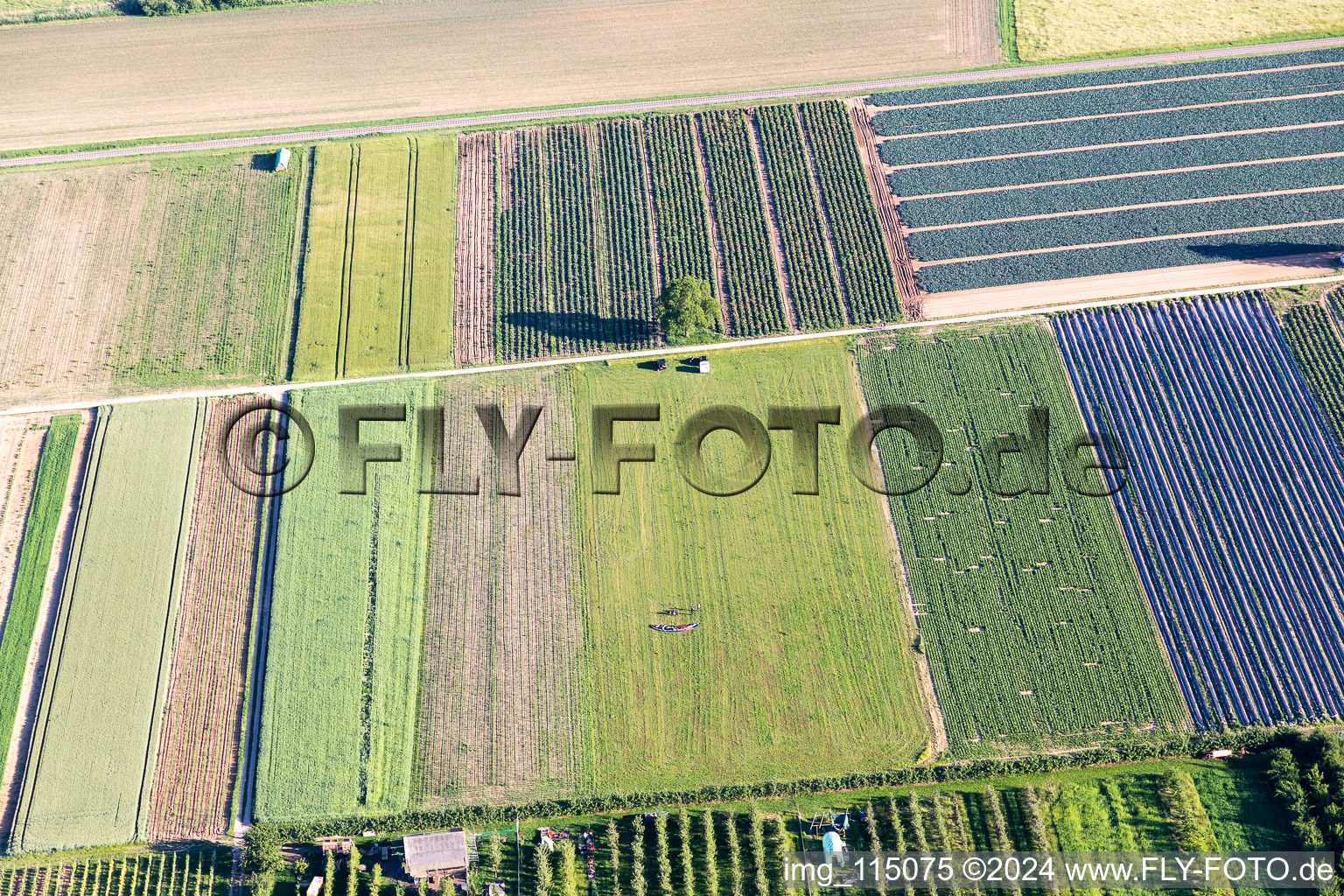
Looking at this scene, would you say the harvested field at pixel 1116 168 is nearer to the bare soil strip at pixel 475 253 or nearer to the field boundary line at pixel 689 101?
the field boundary line at pixel 689 101

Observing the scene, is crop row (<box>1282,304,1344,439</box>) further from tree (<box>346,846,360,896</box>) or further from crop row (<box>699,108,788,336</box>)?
tree (<box>346,846,360,896</box>)

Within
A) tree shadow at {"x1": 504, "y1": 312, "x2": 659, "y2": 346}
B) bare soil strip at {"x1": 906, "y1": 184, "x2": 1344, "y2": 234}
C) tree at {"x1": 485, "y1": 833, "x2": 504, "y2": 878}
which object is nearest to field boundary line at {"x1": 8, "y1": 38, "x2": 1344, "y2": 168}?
bare soil strip at {"x1": 906, "y1": 184, "x2": 1344, "y2": 234}

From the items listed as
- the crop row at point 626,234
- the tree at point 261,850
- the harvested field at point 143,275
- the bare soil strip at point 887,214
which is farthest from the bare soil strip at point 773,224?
the tree at point 261,850

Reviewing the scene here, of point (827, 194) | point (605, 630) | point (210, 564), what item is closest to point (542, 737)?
point (605, 630)

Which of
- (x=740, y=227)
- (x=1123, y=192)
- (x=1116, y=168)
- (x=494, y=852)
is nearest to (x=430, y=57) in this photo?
(x=740, y=227)

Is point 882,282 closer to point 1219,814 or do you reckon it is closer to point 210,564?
point 1219,814

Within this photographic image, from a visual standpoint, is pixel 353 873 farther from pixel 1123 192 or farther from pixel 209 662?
pixel 1123 192
